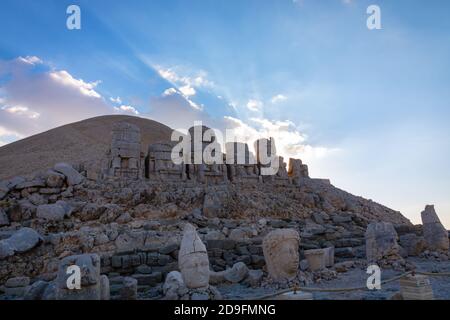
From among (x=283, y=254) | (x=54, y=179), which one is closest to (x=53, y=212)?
(x=54, y=179)

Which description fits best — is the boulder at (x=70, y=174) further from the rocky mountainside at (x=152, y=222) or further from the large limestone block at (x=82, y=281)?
the large limestone block at (x=82, y=281)

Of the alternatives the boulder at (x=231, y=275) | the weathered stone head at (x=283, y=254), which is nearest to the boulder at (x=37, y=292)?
the boulder at (x=231, y=275)

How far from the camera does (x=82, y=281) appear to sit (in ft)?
19.1

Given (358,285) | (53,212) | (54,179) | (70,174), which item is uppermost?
(70,174)

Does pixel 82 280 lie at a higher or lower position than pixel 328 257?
higher

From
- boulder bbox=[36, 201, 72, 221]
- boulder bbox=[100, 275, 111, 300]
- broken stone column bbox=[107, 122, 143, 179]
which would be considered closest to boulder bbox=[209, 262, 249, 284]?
boulder bbox=[100, 275, 111, 300]

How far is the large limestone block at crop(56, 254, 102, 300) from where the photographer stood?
5.79 meters

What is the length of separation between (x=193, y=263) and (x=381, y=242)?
5.98 metres

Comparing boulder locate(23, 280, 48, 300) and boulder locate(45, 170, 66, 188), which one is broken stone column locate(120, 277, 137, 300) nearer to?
boulder locate(23, 280, 48, 300)

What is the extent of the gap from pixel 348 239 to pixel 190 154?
8.56 metres

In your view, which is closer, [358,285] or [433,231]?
[358,285]

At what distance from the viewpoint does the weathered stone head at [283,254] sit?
8.70 m

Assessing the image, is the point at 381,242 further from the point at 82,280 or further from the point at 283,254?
the point at 82,280
